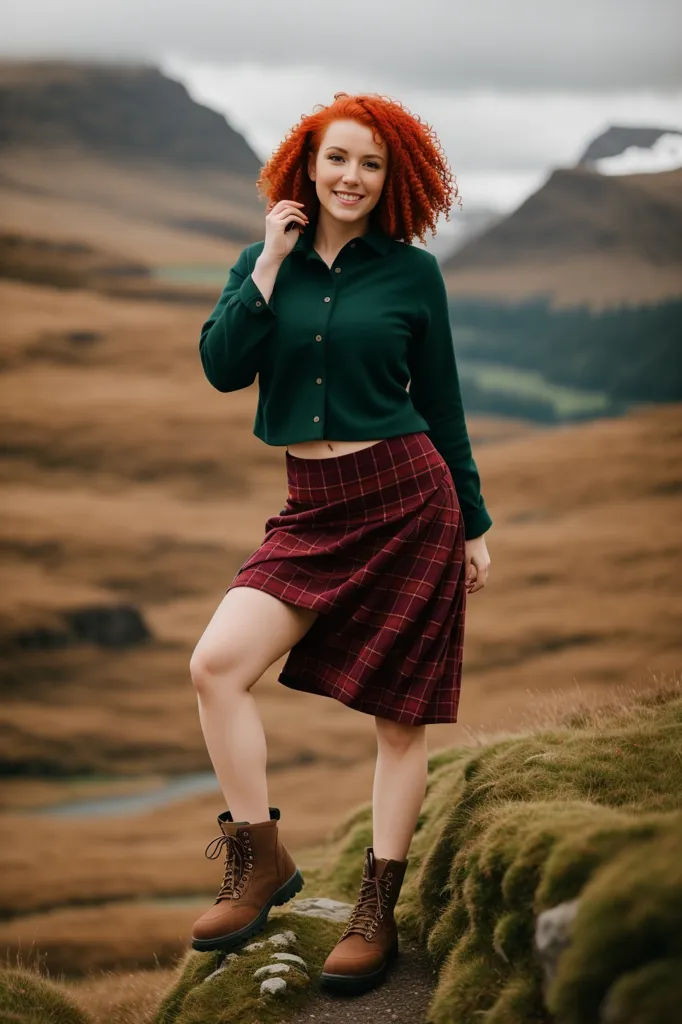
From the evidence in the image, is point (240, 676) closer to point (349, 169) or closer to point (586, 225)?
point (349, 169)

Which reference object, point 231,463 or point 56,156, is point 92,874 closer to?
point 231,463

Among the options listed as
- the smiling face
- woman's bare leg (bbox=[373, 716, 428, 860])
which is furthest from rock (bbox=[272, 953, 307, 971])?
the smiling face

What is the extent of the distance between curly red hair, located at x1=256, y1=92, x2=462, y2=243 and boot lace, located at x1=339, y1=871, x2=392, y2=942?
1.61 metres

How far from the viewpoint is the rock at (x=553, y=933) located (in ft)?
6.81

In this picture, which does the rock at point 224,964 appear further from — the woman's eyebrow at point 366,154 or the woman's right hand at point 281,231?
the woman's eyebrow at point 366,154

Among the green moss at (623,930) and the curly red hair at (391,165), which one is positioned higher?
the curly red hair at (391,165)

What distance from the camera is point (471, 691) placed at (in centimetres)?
2486

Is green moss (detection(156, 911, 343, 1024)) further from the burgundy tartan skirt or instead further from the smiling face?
the smiling face

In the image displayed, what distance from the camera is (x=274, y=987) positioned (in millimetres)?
2771

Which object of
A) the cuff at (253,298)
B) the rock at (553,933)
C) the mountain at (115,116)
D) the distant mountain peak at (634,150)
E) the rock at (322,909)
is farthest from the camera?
the mountain at (115,116)

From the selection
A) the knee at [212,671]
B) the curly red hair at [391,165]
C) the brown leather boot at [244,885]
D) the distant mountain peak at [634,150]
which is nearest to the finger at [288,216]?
the curly red hair at [391,165]

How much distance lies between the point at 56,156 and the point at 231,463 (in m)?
11.6

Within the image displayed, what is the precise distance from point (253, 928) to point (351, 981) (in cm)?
27

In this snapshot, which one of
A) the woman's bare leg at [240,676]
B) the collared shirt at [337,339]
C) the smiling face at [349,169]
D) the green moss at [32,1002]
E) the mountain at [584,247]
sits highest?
the mountain at [584,247]
